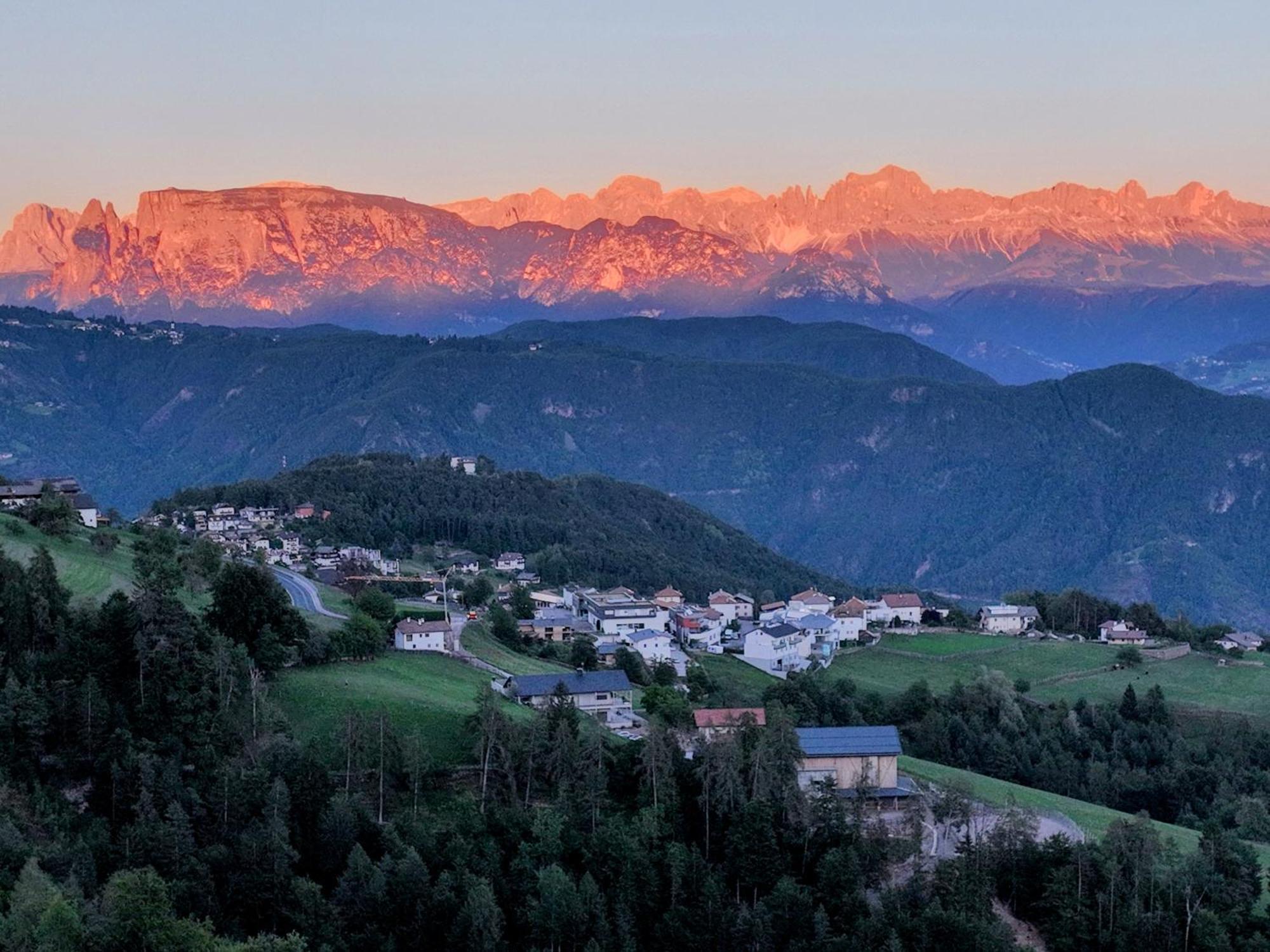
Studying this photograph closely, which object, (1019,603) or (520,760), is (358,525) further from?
(520,760)

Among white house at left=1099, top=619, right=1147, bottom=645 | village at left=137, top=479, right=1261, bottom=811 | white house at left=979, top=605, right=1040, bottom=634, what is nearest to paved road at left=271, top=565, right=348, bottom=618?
village at left=137, top=479, right=1261, bottom=811

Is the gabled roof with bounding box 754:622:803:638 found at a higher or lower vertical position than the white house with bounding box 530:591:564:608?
lower

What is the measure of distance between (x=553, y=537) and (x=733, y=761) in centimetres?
6749

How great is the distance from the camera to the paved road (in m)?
61.7

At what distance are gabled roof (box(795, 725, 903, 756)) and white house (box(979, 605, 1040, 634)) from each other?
43255mm

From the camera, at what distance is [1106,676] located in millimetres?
77188

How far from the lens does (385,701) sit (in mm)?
47781

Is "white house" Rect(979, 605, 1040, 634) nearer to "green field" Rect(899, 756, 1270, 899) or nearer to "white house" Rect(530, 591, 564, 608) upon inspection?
"white house" Rect(530, 591, 564, 608)

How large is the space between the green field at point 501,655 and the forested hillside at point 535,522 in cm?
2874

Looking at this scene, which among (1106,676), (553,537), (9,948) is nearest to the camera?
(9,948)

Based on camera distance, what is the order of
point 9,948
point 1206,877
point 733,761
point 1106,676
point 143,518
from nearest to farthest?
point 9,948 < point 1206,877 < point 733,761 < point 1106,676 < point 143,518

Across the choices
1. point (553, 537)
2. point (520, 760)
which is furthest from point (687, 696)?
point (553, 537)

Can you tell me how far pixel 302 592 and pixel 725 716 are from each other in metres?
24.2

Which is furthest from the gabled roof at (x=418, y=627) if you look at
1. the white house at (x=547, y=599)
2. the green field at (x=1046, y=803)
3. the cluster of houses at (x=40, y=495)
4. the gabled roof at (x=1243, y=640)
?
the gabled roof at (x=1243, y=640)
